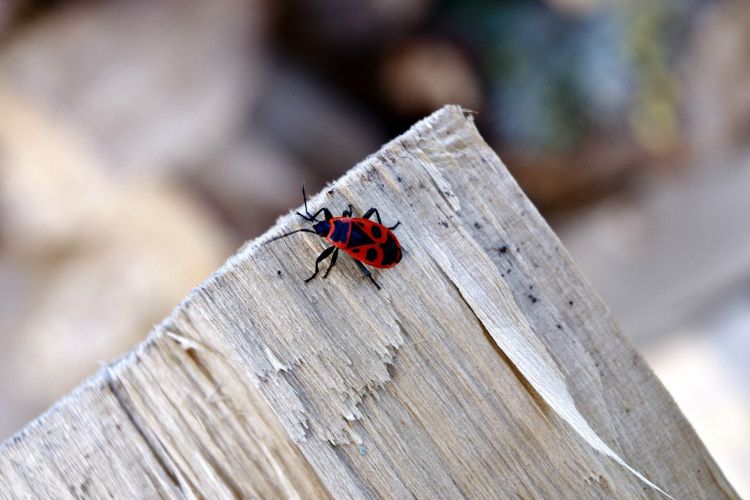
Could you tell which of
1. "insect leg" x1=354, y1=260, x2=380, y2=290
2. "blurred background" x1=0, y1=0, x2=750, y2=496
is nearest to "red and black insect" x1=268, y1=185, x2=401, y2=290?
"insect leg" x1=354, y1=260, x2=380, y2=290

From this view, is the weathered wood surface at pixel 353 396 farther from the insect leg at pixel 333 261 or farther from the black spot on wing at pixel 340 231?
the black spot on wing at pixel 340 231

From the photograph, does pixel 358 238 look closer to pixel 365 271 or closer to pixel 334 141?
pixel 365 271

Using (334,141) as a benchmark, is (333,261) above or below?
below

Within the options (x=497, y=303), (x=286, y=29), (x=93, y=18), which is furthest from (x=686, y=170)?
(x=497, y=303)

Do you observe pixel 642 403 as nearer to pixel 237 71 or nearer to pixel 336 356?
pixel 336 356

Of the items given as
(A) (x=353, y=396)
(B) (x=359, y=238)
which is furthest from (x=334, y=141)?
(A) (x=353, y=396)

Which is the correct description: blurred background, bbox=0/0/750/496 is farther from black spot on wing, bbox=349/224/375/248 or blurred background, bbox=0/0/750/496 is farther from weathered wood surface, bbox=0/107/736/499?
weathered wood surface, bbox=0/107/736/499
